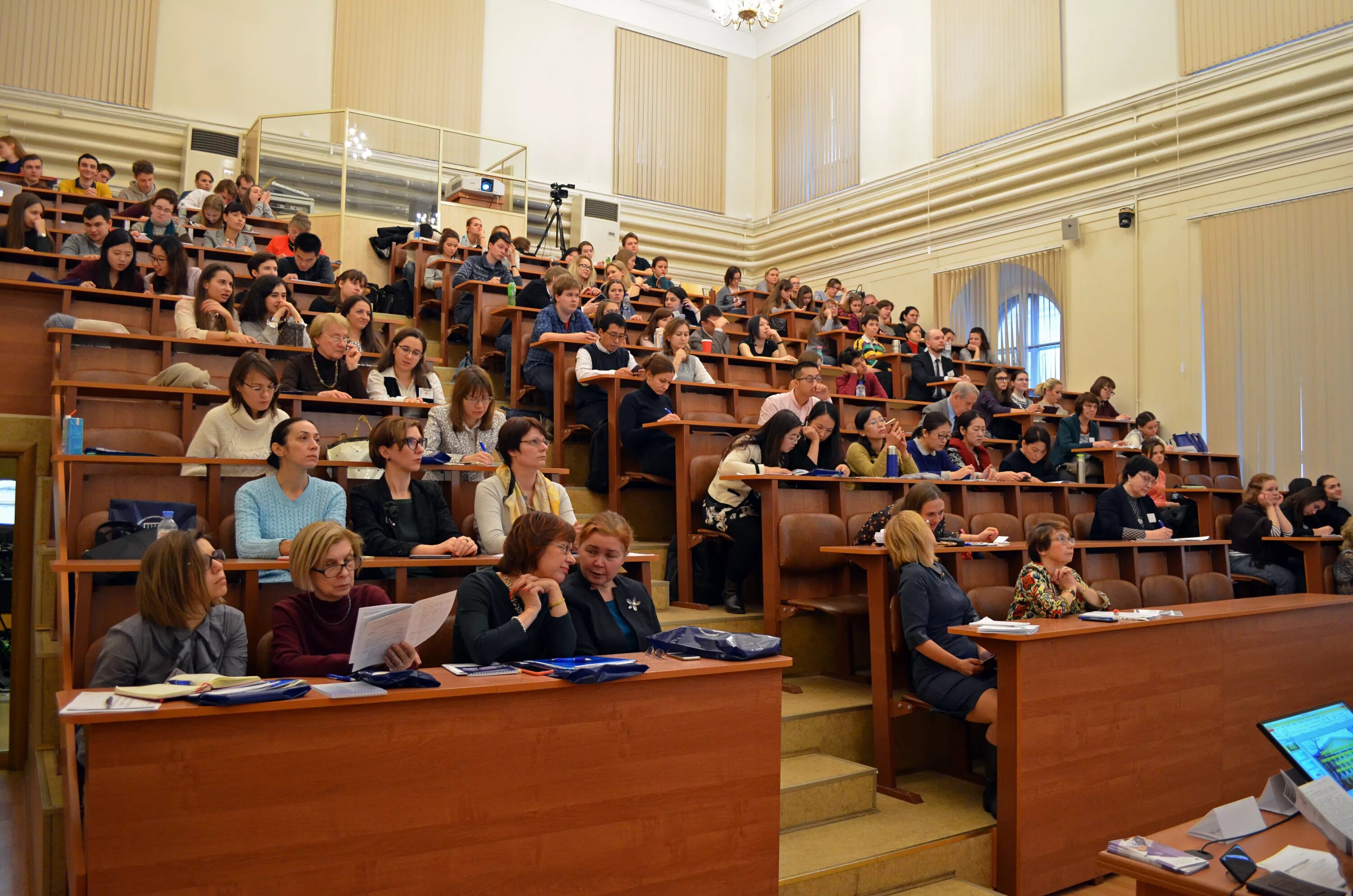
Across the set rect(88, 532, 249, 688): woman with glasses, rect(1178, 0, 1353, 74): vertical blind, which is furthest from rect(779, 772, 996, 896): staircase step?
rect(1178, 0, 1353, 74): vertical blind

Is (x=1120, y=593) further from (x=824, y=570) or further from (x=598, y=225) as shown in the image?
(x=598, y=225)

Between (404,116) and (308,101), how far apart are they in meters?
0.84

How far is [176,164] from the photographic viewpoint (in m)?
8.42

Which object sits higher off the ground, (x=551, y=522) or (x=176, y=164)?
(x=176, y=164)

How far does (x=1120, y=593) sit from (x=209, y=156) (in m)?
7.79

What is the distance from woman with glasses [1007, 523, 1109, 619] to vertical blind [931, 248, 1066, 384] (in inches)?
205

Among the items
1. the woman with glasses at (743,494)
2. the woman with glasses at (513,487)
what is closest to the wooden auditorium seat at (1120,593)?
the woman with glasses at (743,494)

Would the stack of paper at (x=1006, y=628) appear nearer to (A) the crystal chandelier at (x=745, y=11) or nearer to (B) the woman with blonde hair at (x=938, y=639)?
(B) the woman with blonde hair at (x=938, y=639)

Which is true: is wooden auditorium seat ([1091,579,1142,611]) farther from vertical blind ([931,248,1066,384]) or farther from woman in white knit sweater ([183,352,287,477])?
vertical blind ([931,248,1066,384])

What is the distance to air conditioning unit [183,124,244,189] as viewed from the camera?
830 centimetres

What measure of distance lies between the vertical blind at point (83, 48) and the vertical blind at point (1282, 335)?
8531mm

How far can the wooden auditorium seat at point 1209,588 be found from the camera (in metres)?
4.37

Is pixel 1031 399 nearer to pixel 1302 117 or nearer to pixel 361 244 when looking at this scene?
pixel 1302 117

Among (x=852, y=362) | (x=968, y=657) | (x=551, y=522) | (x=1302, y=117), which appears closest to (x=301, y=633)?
(x=551, y=522)
